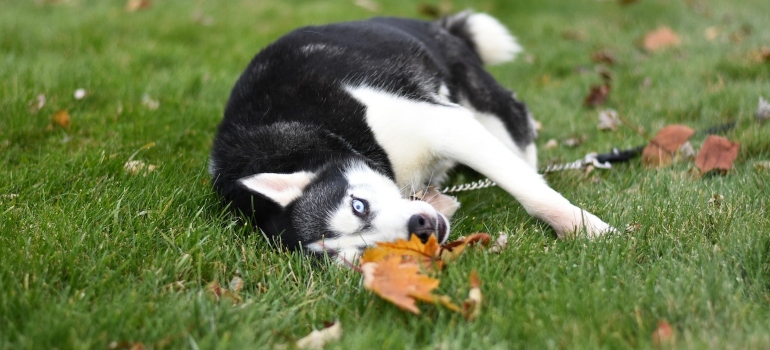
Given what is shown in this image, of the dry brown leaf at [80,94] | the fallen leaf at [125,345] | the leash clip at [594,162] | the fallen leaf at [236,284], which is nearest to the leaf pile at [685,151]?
the leash clip at [594,162]

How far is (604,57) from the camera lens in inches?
217

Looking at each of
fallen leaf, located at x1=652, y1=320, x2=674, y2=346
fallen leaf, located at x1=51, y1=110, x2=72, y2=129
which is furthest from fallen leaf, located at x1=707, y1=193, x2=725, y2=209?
fallen leaf, located at x1=51, y1=110, x2=72, y2=129

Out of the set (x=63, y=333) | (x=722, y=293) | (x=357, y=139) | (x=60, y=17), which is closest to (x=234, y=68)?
(x=60, y=17)

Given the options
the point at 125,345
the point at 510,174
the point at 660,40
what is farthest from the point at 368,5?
the point at 125,345

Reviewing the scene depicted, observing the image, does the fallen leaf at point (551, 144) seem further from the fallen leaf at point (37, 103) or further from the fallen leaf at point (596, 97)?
the fallen leaf at point (37, 103)

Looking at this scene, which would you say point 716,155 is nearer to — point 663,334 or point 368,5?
point 663,334

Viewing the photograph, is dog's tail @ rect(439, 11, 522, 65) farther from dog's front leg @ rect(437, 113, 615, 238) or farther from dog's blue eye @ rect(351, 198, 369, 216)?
dog's blue eye @ rect(351, 198, 369, 216)

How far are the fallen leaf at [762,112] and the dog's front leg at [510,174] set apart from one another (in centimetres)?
176

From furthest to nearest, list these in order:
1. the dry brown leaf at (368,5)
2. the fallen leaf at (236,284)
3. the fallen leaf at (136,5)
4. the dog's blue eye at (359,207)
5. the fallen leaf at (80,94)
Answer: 1. the dry brown leaf at (368,5)
2. the fallen leaf at (136,5)
3. the fallen leaf at (80,94)
4. the dog's blue eye at (359,207)
5. the fallen leaf at (236,284)

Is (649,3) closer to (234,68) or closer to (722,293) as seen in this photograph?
(234,68)

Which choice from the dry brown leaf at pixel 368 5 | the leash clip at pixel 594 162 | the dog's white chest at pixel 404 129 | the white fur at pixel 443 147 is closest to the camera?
the white fur at pixel 443 147

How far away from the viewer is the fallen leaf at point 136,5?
6.43m

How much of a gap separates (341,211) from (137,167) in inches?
47.6

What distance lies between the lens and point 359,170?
266cm
